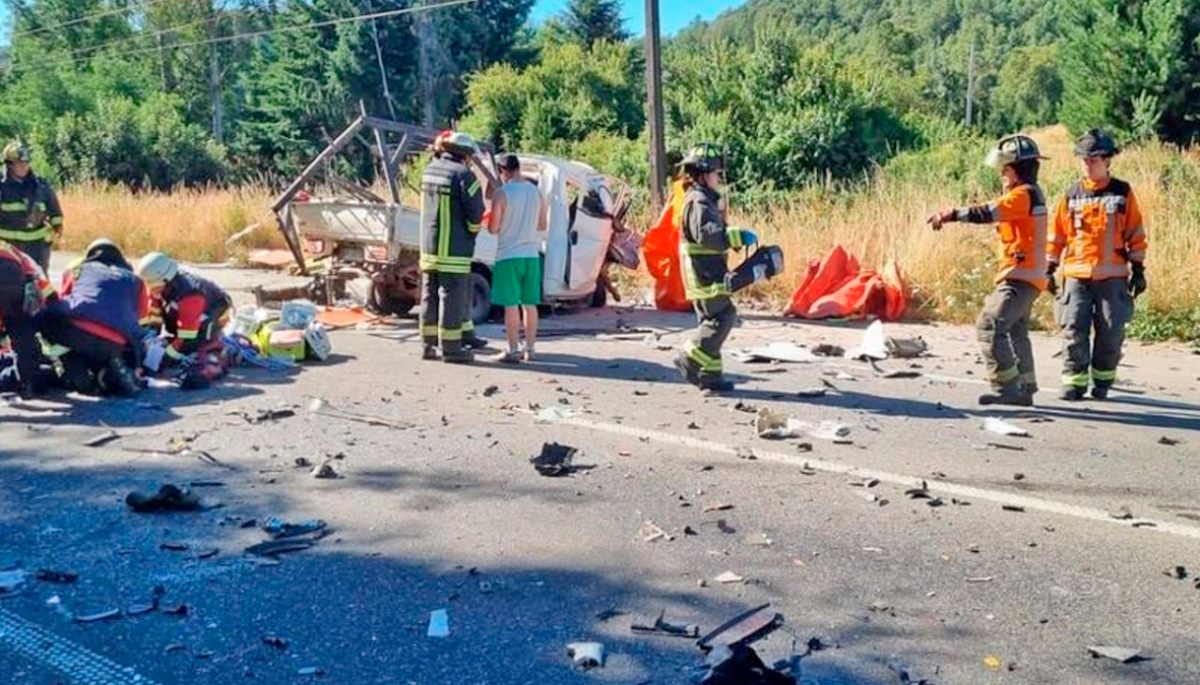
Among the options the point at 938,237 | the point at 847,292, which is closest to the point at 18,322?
the point at 847,292

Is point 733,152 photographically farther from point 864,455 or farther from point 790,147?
point 864,455

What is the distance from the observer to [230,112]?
5534cm

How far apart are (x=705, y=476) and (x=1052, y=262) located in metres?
3.54

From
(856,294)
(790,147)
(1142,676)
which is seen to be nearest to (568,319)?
(856,294)

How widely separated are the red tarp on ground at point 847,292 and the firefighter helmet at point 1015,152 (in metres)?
4.50

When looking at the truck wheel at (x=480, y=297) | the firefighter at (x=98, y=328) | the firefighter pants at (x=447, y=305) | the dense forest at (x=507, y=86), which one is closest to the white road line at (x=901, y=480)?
the firefighter pants at (x=447, y=305)

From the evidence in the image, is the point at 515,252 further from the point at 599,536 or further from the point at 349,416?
the point at 599,536

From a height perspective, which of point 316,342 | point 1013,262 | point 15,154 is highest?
point 15,154

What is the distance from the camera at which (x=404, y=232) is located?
36.8ft

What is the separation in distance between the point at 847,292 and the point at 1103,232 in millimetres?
4539

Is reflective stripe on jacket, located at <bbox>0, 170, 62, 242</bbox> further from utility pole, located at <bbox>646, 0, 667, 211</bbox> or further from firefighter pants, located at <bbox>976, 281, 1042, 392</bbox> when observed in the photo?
firefighter pants, located at <bbox>976, 281, 1042, 392</bbox>

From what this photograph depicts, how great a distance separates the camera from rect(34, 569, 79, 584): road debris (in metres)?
4.29

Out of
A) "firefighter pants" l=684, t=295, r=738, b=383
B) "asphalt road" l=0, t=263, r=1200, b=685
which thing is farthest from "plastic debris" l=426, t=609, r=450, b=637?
"firefighter pants" l=684, t=295, r=738, b=383

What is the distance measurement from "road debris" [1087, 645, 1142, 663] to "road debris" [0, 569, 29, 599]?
3923 millimetres
